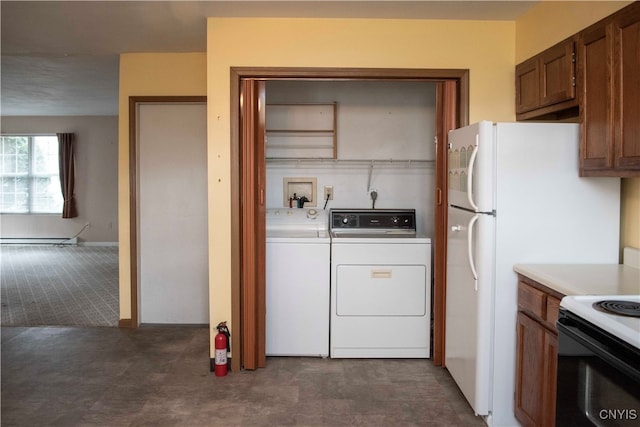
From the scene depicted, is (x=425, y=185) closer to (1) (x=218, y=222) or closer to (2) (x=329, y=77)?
(2) (x=329, y=77)

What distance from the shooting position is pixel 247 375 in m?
3.42

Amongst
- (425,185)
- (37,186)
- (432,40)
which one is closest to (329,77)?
(432,40)

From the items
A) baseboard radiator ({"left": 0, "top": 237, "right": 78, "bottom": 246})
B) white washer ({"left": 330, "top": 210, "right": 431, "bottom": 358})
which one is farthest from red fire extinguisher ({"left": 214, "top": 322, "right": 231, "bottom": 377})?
baseboard radiator ({"left": 0, "top": 237, "right": 78, "bottom": 246})

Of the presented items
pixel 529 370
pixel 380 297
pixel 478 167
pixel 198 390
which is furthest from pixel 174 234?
pixel 529 370

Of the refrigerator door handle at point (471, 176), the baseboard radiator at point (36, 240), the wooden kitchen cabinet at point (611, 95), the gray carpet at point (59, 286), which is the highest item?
the wooden kitchen cabinet at point (611, 95)

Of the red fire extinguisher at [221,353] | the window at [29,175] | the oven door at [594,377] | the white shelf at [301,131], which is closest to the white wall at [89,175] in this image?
the window at [29,175]

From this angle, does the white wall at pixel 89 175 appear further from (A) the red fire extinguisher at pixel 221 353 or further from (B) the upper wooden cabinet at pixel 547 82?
(B) the upper wooden cabinet at pixel 547 82

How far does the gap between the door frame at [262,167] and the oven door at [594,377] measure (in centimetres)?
159

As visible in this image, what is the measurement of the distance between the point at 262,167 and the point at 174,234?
1517 millimetres

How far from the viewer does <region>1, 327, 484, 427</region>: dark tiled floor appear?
9.21 feet

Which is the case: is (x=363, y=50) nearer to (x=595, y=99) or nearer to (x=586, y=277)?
(x=595, y=99)

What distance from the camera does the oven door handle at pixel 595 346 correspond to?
1.51 meters

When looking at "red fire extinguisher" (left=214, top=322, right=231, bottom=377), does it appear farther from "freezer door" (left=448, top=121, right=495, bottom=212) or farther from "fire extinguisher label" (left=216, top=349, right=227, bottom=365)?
"freezer door" (left=448, top=121, right=495, bottom=212)

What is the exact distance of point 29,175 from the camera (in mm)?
9938
